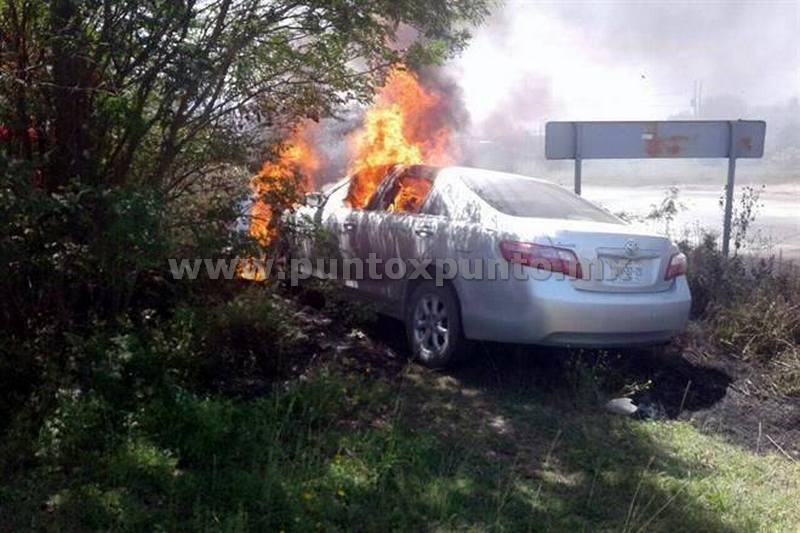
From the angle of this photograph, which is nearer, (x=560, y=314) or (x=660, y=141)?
(x=560, y=314)

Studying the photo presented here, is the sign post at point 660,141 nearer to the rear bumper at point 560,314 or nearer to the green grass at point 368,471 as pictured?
the rear bumper at point 560,314

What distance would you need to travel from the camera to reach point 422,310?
6691 mm

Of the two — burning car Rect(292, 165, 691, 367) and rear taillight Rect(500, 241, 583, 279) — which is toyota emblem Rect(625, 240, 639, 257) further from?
rear taillight Rect(500, 241, 583, 279)

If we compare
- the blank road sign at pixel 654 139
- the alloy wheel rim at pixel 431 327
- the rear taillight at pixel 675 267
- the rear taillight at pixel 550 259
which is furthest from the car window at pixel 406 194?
the blank road sign at pixel 654 139

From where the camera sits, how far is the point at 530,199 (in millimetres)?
6773

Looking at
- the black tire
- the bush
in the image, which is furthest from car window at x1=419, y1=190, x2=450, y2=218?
the bush

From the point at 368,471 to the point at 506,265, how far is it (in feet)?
6.75

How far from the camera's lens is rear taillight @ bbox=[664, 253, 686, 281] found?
6.37m

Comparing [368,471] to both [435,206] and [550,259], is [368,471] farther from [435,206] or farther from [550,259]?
[435,206]

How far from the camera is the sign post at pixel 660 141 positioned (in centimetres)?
923

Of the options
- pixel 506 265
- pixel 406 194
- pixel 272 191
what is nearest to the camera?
pixel 506 265

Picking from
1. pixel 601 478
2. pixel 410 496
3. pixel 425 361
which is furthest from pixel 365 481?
pixel 425 361

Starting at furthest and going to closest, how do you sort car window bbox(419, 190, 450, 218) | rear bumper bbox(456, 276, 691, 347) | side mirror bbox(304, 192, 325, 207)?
car window bbox(419, 190, 450, 218) → side mirror bbox(304, 192, 325, 207) → rear bumper bbox(456, 276, 691, 347)

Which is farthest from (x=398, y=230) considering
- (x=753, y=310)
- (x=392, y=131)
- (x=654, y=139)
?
(x=654, y=139)
